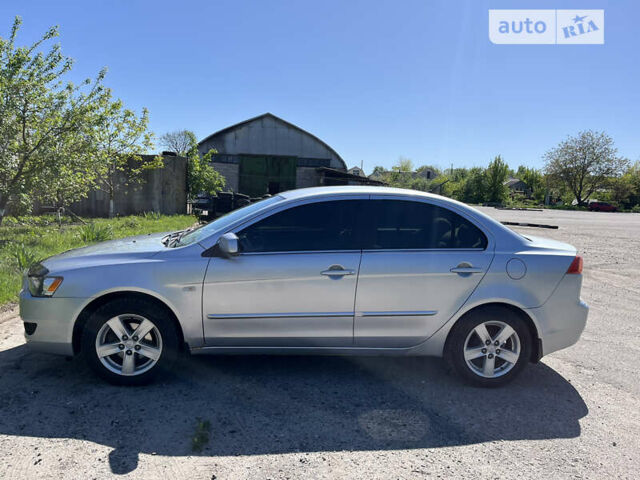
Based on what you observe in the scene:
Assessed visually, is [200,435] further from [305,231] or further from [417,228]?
[417,228]

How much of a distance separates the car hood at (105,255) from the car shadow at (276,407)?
969 millimetres

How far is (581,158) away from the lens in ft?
212

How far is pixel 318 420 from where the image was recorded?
10.1ft

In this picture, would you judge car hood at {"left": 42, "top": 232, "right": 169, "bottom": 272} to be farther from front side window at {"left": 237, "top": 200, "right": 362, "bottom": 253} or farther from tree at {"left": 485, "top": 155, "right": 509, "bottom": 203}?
tree at {"left": 485, "top": 155, "right": 509, "bottom": 203}

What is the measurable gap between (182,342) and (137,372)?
16.4 inches

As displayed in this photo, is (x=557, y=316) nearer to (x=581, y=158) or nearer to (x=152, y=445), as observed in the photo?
(x=152, y=445)

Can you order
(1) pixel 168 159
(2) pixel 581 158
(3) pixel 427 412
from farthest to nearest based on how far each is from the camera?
1. (2) pixel 581 158
2. (1) pixel 168 159
3. (3) pixel 427 412

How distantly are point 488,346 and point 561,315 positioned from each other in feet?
2.24

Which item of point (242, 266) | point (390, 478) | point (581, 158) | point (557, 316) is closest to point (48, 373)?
point (242, 266)

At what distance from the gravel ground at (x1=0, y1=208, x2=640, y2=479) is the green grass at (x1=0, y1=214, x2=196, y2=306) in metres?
2.01

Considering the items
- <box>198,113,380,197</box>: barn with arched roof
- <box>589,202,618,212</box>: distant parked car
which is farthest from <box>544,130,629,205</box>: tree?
<box>198,113,380,197</box>: barn with arched roof

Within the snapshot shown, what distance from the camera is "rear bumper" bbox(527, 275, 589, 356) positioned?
360cm

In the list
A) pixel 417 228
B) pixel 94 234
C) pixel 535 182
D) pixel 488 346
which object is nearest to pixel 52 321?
pixel 417 228

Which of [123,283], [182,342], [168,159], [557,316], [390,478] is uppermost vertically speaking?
[168,159]
